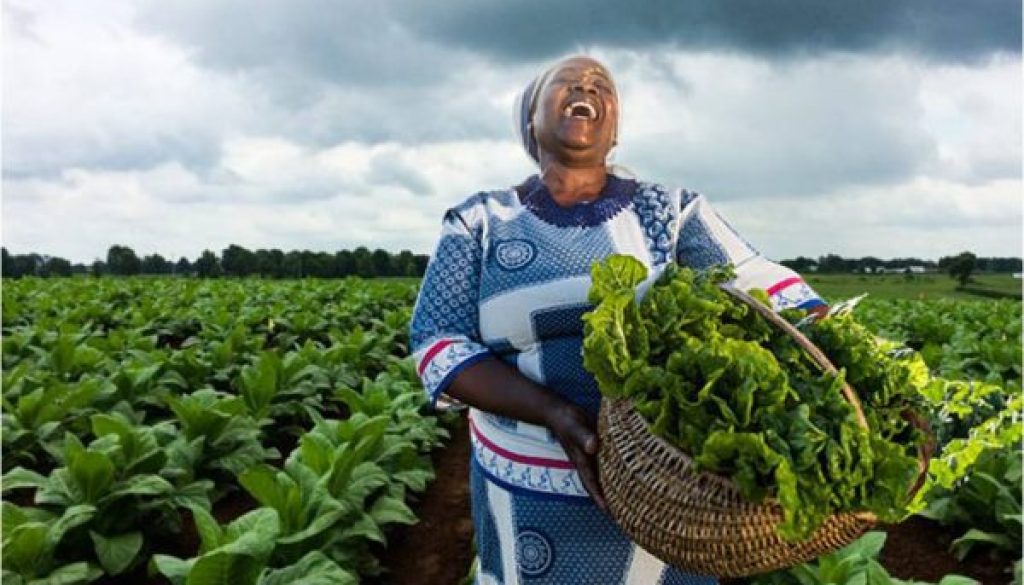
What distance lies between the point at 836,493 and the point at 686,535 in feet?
0.82

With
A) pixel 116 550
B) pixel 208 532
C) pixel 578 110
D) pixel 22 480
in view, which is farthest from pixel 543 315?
pixel 22 480

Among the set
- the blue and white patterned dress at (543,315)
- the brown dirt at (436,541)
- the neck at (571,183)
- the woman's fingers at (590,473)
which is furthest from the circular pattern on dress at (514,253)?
the brown dirt at (436,541)

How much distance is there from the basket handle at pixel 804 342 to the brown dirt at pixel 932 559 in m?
3.64

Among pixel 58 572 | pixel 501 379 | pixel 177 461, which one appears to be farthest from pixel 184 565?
pixel 501 379

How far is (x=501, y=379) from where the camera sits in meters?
1.87

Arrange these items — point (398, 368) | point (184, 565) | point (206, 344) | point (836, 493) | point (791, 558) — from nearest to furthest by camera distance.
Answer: point (836, 493) → point (791, 558) → point (184, 565) → point (398, 368) → point (206, 344)

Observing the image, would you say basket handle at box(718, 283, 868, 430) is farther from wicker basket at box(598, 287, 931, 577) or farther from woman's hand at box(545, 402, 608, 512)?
woman's hand at box(545, 402, 608, 512)

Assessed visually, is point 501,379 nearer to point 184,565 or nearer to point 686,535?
point 686,535

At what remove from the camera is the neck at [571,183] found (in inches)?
83.7

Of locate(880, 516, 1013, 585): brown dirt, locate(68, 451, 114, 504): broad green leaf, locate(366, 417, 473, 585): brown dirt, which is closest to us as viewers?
locate(68, 451, 114, 504): broad green leaf

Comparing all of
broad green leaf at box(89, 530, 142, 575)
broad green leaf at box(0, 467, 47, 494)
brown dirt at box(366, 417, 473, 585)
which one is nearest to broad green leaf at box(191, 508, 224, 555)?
broad green leaf at box(89, 530, 142, 575)

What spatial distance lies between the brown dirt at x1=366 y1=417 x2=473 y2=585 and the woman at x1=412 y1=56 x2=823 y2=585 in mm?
2439

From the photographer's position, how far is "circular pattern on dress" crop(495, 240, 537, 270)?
200cm

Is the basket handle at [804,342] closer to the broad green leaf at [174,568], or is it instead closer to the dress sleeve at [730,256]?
the dress sleeve at [730,256]
